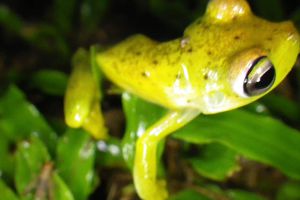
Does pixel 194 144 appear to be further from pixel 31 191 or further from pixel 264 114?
pixel 31 191

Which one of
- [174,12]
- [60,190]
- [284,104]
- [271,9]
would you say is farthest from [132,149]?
[271,9]

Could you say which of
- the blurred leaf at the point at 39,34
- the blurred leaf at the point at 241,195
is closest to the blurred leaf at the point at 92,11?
the blurred leaf at the point at 39,34

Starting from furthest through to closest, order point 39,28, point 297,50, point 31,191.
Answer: point 39,28
point 31,191
point 297,50

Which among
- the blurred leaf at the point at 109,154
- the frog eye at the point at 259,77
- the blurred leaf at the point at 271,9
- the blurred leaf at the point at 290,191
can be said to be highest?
the frog eye at the point at 259,77

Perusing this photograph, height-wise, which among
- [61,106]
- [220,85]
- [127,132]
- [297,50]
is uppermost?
[297,50]

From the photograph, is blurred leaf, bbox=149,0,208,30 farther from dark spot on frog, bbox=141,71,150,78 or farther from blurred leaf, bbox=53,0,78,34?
dark spot on frog, bbox=141,71,150,78

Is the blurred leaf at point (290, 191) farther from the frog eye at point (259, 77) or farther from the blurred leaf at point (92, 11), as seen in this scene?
the blurred leaf at point (92, 11)

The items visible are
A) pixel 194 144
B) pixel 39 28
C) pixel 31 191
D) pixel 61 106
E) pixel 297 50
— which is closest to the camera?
Answer: pixel 297 50

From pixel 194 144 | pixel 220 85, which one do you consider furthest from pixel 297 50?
pixel 194 144
